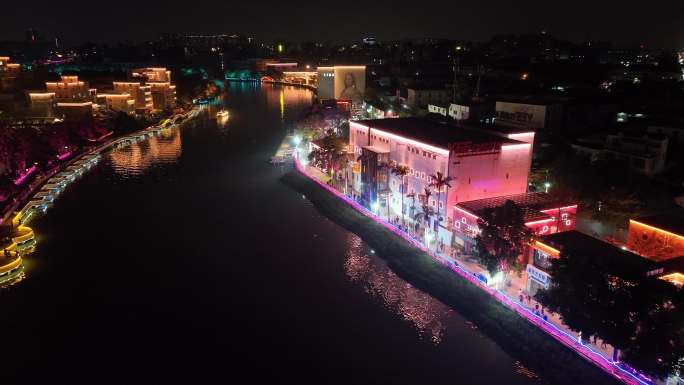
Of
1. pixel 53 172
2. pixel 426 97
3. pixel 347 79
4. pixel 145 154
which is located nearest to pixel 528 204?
pixel 53 172

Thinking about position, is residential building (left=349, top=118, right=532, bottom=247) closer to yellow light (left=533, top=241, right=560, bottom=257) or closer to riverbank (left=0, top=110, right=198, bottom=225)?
yellow light (left=533, top=241, right=560, bottom=257)

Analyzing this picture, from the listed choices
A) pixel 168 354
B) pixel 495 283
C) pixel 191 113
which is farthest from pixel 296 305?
pixel 191 113

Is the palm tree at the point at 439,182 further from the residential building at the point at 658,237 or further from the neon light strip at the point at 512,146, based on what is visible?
the residential building at the point at 658,237

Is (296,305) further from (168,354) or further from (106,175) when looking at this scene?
(106,175)

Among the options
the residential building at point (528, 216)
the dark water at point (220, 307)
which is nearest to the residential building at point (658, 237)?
the residential building at point (528, 216)

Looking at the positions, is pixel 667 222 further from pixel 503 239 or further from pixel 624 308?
pixel 624 308
